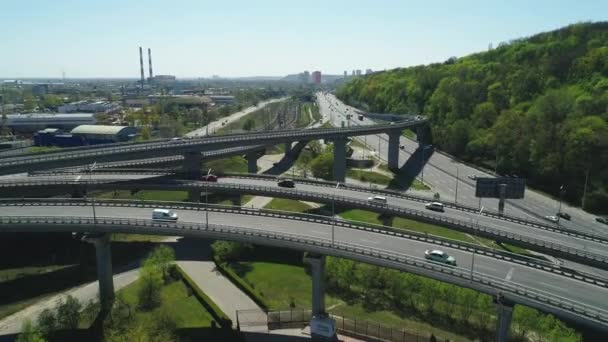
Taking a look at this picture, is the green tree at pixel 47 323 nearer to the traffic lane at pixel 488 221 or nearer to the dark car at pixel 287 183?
the traffic lane at pixel 488 221

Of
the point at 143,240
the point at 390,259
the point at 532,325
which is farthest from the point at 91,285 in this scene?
the point at 532,325

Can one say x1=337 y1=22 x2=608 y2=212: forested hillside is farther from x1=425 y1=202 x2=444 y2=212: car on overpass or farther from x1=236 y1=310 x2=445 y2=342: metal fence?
x1=236 y1=310 x2=445 y2=342: metal fence

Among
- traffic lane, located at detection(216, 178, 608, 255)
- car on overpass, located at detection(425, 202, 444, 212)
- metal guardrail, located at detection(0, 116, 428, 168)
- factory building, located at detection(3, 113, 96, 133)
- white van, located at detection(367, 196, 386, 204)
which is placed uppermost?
metal guardrail, located at detection(0, 116, 428, 168)

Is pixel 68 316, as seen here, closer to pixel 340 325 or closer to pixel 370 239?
pixel 340 325

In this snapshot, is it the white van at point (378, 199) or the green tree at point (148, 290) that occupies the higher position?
the white van at point (378, 199)

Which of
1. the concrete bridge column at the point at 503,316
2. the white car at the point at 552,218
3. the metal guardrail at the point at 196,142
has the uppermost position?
the metal guardrail at the point at 196,142

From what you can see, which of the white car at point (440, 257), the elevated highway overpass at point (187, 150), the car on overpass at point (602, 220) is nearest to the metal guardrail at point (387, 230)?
the white car at point (440, 257)

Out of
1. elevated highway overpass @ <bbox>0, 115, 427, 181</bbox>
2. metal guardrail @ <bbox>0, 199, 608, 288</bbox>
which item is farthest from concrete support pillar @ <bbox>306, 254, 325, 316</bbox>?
elevated highway overpass @ <bbox>0, 115, 427, 181</bbox>

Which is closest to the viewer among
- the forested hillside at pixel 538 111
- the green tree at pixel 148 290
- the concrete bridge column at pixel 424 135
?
the green tree at pixel 148 290
